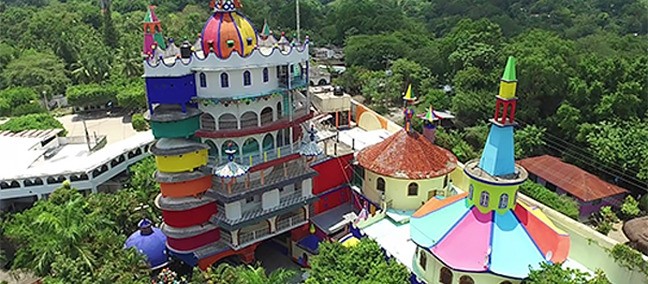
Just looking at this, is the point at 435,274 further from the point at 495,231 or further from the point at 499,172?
the point at 499,172

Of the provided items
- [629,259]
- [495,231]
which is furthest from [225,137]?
[629,259]

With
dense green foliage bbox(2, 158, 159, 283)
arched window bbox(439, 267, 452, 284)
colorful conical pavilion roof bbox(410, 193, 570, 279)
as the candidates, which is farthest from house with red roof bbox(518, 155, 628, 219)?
dense green foliage bbox(2, 158, 159, 283)

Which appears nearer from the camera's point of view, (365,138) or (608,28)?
(365,138)

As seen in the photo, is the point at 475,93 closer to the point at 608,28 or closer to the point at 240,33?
the point at 240,33

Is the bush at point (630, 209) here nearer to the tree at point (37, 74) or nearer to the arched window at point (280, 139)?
the arched window at point (280, 139)

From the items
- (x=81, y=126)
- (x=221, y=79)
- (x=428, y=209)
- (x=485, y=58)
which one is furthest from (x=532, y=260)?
(x=81, y=126)
